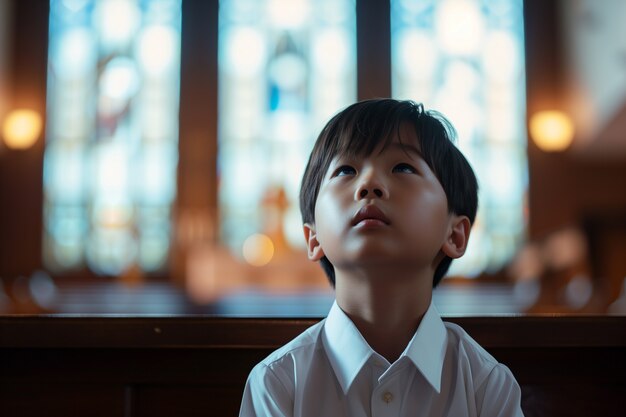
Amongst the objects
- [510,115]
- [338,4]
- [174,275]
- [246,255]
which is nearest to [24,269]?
[174,275]

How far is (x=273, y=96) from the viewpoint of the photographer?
19.4 ft

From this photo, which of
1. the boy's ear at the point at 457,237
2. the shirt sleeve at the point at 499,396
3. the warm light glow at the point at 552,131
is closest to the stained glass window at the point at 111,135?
the warm light glow at the point at 552,131

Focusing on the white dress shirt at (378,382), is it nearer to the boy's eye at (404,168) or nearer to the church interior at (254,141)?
the boy's eye at (404,168)

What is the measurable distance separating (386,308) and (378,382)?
81 mm

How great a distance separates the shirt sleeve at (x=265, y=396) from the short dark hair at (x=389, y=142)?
203 millimetres

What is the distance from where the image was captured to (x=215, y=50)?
19.1 feet

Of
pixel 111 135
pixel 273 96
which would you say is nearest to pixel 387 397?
pixel 273 96

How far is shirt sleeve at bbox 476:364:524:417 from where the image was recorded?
697mm

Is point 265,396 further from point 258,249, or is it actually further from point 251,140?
point 251,140

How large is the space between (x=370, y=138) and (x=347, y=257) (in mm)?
139

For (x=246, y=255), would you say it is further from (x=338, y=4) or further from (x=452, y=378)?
(x=452, y=378)

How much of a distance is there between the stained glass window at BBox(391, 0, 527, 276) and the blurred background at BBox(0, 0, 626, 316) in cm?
1

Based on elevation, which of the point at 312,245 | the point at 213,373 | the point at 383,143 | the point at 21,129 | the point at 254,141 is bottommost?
the point at 213,373

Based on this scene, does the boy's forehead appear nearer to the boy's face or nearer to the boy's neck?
the boy's face
